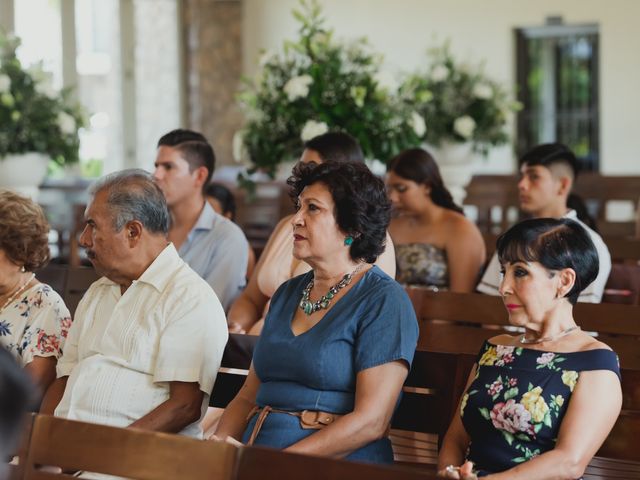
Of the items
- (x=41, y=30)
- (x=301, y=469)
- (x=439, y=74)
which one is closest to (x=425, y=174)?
(x=439, y=74)

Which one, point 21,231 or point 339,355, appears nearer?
point 339,355

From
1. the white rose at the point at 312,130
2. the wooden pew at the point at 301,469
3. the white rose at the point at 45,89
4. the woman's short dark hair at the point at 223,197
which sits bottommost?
the wooden pew at the point at 301,469

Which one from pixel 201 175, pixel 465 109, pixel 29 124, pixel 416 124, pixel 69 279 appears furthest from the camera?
pixel 465 109

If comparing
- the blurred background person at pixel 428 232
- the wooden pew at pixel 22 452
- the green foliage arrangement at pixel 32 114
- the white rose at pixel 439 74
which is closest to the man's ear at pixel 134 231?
the wooden pew at pixel 22 452

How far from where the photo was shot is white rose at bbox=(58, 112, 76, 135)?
673 cm

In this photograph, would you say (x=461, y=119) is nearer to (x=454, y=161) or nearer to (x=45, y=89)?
(x=454, y=161)

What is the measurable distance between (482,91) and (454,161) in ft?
1.65

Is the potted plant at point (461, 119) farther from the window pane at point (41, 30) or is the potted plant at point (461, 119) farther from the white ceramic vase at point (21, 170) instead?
the window pane at point (41, 30)

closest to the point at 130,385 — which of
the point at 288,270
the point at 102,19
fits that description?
the point at 288,270

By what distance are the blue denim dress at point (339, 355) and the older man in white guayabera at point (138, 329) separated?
0.20 m

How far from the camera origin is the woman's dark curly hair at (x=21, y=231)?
2949mm

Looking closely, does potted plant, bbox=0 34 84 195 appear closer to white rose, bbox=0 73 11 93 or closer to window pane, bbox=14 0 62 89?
white rose, bbox=0 73 11 93

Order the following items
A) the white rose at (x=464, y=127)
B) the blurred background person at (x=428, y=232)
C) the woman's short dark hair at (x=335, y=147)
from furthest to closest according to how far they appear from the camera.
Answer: the white rose at (x=464, y=127) < the blurred background person at (x=428, y=232) < the woman's short dark hair at (x=335, y=147)

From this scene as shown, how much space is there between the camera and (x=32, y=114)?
668 centimetres
